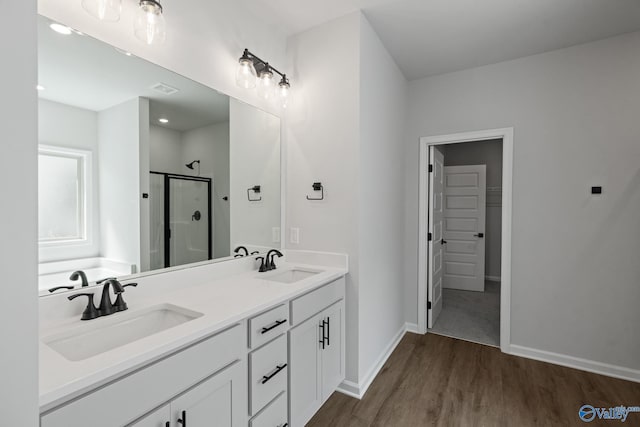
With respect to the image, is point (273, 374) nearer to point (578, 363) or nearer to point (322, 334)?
point (322, 334)

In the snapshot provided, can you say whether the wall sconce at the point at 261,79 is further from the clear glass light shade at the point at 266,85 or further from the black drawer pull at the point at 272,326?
the black drawer pull at the point at 272,326

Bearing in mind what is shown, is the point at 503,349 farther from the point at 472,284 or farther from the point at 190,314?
the point at 190,314

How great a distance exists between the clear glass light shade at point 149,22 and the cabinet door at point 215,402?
154 centimetres

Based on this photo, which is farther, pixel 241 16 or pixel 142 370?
pixel 241 16

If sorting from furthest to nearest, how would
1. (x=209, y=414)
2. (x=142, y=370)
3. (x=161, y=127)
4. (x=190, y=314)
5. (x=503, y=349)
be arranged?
1. (x=503, y=349)
2. (x=161, y=127)
3. (x=190, y=314)
4. (x=209, y=414)
5. (x=142, y=370)

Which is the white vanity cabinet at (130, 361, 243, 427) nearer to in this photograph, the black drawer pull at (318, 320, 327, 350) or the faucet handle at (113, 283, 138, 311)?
the faucet handle at (113, 283, 138, 311)

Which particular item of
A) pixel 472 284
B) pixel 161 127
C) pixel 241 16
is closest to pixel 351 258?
pixel 161 127

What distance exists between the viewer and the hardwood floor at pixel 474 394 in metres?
1.92

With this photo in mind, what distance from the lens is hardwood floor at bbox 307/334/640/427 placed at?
1.92 metres

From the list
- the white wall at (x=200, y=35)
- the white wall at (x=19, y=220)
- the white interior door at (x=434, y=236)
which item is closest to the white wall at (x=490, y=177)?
the white interior door at (x=434, y=236)

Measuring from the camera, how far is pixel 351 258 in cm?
216

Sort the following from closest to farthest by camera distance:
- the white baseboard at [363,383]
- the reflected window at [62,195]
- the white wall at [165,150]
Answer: the reflected window at [62,195]
the white wall at [165,150]
the white baseboard at [363,383]

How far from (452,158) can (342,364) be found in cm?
452

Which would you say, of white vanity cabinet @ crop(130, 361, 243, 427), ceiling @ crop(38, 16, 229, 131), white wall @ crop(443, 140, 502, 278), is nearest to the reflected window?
ceiling @ crop(38, 16, 229, 131)
